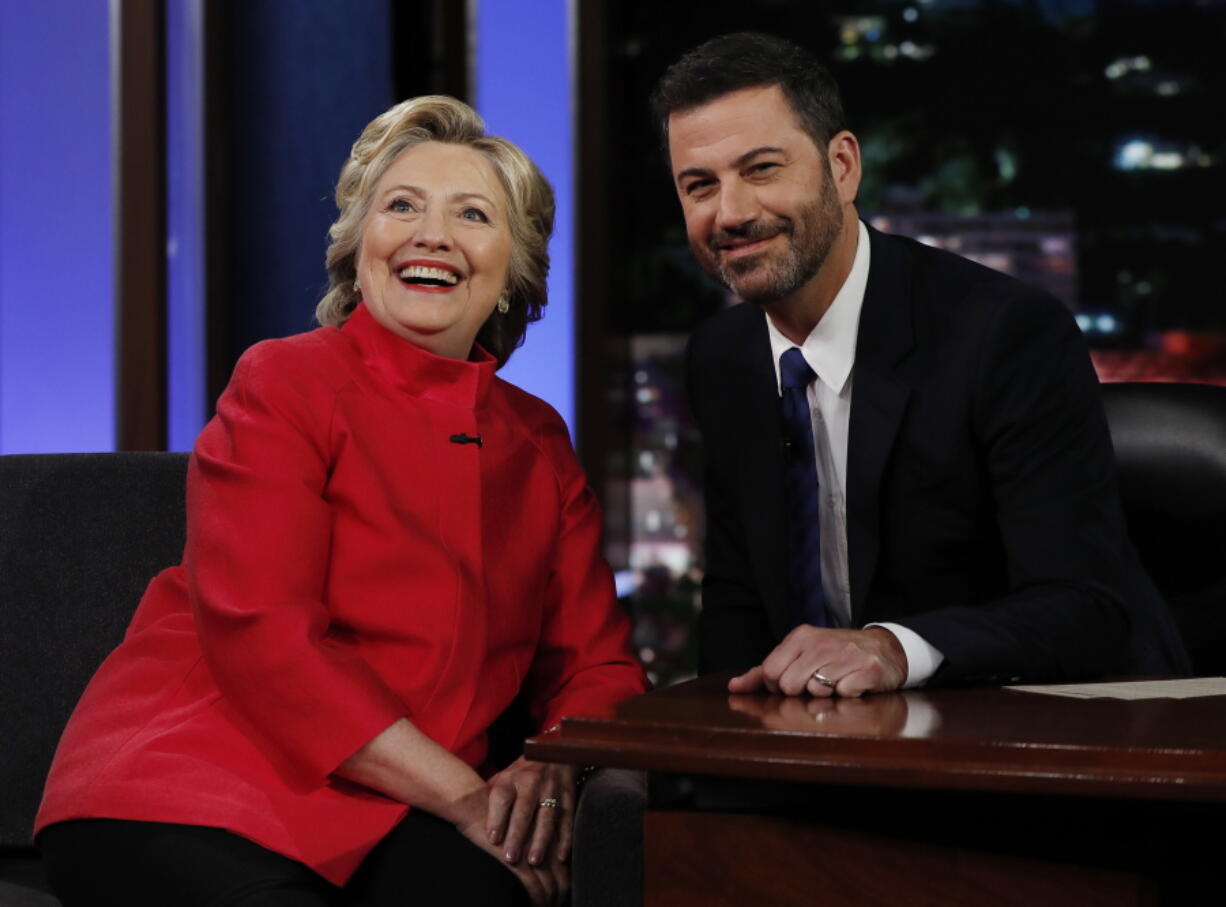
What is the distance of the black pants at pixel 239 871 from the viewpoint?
4.66 feet

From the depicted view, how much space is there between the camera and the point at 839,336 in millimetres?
1877

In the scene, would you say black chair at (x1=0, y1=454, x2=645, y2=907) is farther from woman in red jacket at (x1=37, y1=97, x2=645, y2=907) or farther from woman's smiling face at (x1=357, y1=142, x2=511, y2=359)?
woman's smiling face at (x1=357, y1=142, x2=511, y2=359)

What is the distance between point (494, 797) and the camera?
157cm

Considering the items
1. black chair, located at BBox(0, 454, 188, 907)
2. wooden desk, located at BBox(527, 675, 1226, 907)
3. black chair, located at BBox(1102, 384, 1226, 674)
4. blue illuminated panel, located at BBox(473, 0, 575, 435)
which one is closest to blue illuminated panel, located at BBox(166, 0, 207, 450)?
blue illuminated panel, located at BBox(473, 0, 575, 435)

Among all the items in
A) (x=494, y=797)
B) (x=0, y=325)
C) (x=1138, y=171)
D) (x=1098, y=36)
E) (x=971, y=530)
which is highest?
(x=1098, y=36)

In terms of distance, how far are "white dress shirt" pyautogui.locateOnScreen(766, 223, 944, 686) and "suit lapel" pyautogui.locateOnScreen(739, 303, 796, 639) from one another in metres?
0.06

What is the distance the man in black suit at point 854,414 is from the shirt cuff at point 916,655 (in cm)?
23

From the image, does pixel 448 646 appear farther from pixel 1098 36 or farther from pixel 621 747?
pixel 1098 36

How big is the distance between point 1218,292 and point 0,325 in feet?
10.3

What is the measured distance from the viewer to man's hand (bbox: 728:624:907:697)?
137cm

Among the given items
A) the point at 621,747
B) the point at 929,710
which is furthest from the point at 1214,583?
the point at 621,747

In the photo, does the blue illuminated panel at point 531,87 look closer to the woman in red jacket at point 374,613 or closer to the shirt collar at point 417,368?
the woman in red jacket at point 374,613

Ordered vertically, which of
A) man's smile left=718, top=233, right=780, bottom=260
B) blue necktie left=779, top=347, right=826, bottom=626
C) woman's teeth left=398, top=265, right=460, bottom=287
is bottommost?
blue necktie left=779, top=347, right=826, bottom=626

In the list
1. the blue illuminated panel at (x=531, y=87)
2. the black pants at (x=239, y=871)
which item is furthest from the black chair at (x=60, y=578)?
the blue illuminated panel at (x=531, y=87)
